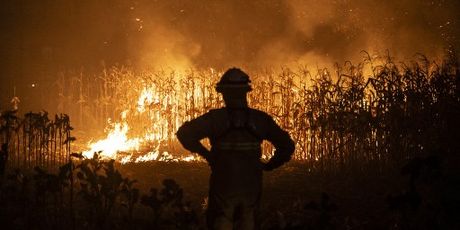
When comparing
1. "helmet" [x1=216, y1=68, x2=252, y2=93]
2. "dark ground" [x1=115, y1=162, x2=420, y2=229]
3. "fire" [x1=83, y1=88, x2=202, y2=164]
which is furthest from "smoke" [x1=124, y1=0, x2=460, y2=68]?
"helmet" [x1=216, y1=68, x2=252, y2=93]

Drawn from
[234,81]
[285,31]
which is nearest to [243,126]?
[234,81]

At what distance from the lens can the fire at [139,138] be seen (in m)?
13.5

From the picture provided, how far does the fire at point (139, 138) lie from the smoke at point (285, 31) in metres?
10.8

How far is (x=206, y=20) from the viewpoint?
1144 inches

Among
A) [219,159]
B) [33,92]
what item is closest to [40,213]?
[219,159]

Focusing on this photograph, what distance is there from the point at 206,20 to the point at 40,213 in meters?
22.8

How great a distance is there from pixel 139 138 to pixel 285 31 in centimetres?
1544

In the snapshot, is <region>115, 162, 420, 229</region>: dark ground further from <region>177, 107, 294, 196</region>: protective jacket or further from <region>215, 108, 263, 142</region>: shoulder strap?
<region>215, 108, 263, 142</region>: shoulder strap

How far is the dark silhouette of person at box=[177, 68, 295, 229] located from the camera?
4.77 metres

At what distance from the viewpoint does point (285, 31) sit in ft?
93.6

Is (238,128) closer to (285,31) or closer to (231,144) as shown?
(231,144)

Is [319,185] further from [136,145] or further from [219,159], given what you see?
[136,145]

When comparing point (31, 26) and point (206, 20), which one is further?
point (206, 20)

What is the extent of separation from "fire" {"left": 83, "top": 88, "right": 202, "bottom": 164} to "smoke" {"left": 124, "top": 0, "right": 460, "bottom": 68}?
10.8 meters
